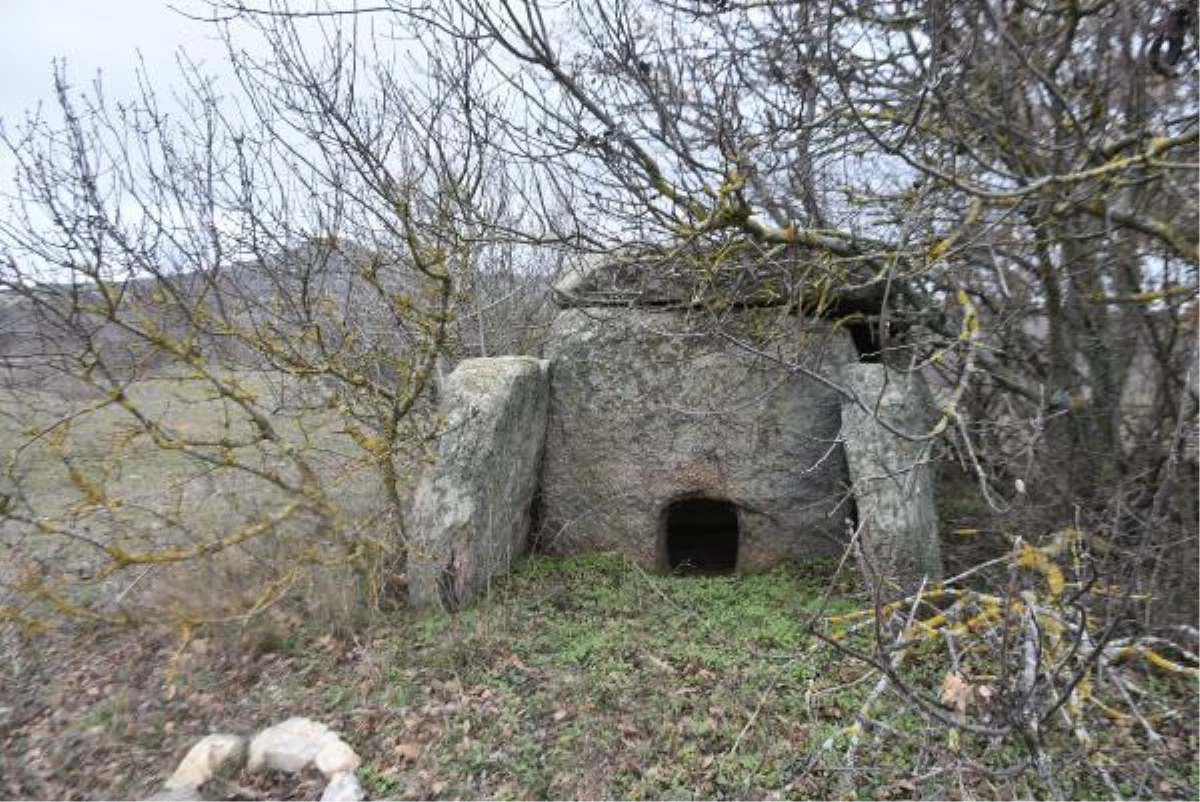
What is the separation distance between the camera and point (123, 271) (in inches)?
180

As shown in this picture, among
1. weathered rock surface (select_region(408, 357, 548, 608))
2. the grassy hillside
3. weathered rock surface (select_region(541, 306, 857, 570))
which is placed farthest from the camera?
weathered rock surface (select_region(541, 306, 857, 570))

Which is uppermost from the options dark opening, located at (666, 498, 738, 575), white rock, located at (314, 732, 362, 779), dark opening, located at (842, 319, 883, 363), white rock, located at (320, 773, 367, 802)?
dark opening, located at (842, 319, 883, 363)

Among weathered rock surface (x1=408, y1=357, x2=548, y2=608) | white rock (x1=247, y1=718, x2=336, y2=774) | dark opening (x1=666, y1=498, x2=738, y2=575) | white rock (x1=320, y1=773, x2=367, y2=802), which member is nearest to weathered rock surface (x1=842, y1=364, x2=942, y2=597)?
dark opening (x1=666, y1=498, x2=738, y2=575)

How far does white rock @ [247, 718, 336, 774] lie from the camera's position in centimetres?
321

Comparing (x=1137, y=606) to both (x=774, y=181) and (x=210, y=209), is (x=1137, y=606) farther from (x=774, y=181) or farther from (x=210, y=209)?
(x=210, y=209)

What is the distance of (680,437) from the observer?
4.93m

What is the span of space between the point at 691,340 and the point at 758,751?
2.53 m

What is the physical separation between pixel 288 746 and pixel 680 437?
2.68 meters

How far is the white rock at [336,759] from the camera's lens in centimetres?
315

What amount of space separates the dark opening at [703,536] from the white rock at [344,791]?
293cm

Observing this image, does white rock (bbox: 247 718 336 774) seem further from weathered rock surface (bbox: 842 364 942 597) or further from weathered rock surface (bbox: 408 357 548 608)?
weathered rock surface (bbox: 842 364 942 597)

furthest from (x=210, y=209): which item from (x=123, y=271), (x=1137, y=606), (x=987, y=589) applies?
(x=1137, y=606)

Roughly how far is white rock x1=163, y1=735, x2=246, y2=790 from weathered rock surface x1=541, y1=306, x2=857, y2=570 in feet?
7.33

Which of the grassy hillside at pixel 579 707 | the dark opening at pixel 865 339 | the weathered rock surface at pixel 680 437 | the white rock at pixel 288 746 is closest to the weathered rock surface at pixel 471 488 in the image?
the grassy hillside at pixel 579 707
